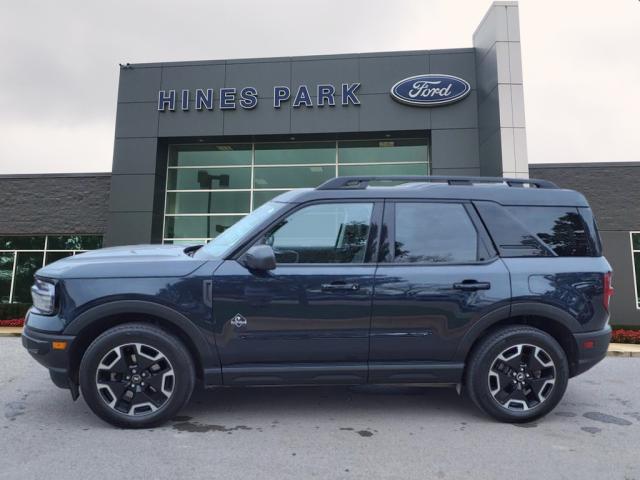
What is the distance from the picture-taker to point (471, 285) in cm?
360

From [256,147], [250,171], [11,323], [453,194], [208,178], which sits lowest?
[11,323]

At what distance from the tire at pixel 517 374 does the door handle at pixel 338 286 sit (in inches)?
Result: 45.8

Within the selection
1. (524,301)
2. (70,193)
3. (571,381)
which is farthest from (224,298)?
(70,193)

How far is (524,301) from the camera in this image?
3643 millimetres

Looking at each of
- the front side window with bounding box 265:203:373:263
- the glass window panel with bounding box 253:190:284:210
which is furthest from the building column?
the front side window with bounding box 265:203:373:263

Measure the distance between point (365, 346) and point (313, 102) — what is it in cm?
1299

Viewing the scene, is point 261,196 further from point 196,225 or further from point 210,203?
point 196,225

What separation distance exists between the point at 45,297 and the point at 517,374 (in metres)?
3.83

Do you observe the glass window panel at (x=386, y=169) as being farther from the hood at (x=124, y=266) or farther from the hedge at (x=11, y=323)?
the hood at (x=124, y=266)

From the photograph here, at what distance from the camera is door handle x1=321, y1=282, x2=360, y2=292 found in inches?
138

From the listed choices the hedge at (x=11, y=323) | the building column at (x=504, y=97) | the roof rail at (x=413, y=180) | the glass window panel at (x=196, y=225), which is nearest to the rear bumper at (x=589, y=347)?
the roof rail at (x=413, y=180)

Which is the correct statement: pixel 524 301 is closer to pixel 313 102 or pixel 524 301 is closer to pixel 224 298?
pixel 224 298

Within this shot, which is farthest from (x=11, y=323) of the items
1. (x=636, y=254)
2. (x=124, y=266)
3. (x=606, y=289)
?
(x=636, y=254)

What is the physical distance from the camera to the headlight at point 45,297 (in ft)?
11.3
